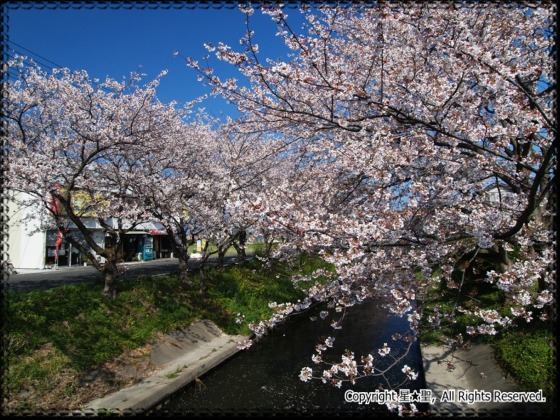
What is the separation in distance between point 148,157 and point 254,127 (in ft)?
18.3

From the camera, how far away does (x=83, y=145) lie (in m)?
9.70

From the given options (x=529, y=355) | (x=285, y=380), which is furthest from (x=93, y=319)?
(x=529, y=355)

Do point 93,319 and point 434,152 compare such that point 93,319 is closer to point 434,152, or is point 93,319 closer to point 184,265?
point 184,265

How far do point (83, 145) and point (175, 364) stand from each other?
19.6 feet

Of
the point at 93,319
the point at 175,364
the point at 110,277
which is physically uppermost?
the point at 110,277

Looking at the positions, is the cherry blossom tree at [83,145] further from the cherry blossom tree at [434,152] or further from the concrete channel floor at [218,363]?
the cherry blossom tree at [434,152]

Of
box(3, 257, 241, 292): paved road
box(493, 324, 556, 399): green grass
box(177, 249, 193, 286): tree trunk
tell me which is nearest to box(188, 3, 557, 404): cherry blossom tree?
box(493, 324, 556, 399): green grass

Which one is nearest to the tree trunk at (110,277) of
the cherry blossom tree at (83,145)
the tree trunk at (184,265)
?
the cherry blossom tree at (83,145)

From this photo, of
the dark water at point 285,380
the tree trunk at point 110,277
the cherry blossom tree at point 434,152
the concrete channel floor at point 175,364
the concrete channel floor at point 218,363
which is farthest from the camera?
the tree trunk at point 110,277

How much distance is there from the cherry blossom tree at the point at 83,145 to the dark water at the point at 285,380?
4.13 meters

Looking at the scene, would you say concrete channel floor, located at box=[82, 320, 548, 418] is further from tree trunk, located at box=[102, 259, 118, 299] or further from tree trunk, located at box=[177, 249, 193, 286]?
tree trunk, located at box=[177, 249, 193, 286]

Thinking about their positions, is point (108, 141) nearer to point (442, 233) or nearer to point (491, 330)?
point (442, 233)

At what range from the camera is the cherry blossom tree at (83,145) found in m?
9.14

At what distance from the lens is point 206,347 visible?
10938mm
